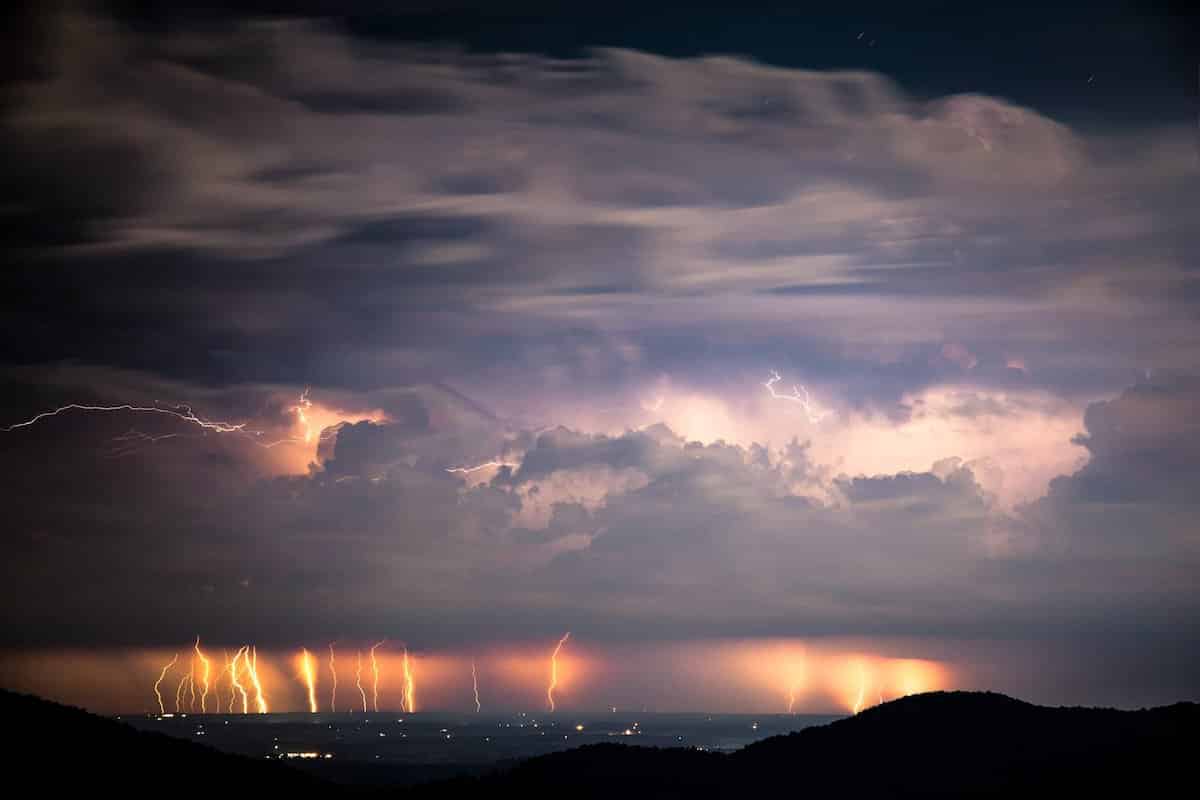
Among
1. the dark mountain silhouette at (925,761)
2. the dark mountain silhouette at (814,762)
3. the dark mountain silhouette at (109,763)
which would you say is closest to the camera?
the dark mountain silhouette at (109,763)

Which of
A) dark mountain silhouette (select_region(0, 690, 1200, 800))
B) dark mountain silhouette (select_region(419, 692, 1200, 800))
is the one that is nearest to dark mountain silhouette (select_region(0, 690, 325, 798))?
dark mountain silhouette (select_region(0, 690, 1200, 800))

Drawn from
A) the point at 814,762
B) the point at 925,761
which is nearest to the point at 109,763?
the point at 814,762

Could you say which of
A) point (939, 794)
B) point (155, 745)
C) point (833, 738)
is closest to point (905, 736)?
point (833, 738)

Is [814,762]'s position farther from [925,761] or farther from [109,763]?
[109,763]

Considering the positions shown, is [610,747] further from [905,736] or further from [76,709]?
[76,709]

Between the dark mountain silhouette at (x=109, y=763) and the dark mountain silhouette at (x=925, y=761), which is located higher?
the dark mountain silhouette at (x=109, y=763)

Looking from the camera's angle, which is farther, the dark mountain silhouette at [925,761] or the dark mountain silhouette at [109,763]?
the dark mountain silhouette at [925,761]

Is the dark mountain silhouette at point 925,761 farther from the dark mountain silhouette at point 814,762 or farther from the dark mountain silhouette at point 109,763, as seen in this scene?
the dark mountain silhouette at point 109,763

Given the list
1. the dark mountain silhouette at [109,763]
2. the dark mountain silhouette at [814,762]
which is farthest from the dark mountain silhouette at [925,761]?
the dark mountain silhouette at [109,763]

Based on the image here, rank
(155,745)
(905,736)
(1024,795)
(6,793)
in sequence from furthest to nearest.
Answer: (905,736) → (155,745) → (1024,795) → (6,793)
